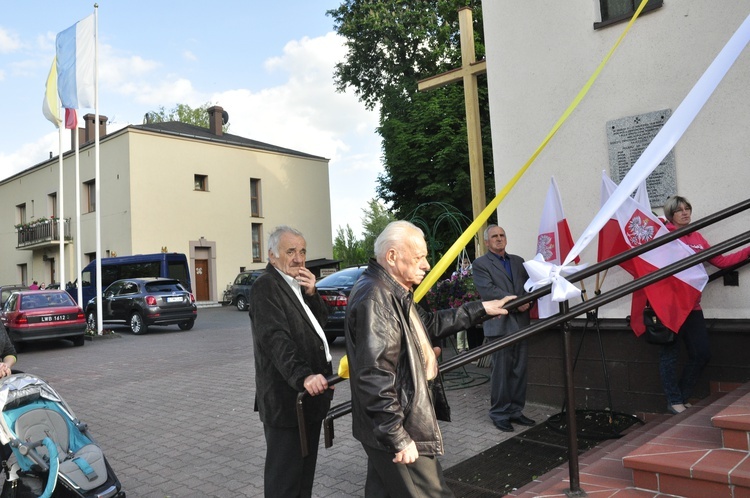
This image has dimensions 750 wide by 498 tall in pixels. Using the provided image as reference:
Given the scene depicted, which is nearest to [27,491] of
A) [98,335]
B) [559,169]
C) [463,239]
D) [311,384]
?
[311,384]

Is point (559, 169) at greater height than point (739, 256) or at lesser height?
greater

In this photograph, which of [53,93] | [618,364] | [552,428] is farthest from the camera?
[53,93]

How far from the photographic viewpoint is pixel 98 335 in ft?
56.3

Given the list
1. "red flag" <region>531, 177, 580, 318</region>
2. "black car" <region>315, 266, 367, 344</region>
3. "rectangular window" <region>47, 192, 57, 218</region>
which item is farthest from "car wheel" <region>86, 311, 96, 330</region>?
"rectangular window" <region>47, 192, 57, 218</region>

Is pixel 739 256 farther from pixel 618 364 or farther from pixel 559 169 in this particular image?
pixel 559 169

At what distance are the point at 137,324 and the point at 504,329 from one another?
47.6ft

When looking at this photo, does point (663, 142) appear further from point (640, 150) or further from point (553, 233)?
point (553, 233)

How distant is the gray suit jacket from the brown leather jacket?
3381mm

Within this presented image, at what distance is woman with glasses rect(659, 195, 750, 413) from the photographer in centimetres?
518

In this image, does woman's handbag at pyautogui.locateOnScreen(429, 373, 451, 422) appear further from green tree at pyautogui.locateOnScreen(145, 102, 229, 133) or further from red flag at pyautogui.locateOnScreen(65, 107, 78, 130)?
green tree at pyautogui.locateOnScreen(145, 102, 229, 133)

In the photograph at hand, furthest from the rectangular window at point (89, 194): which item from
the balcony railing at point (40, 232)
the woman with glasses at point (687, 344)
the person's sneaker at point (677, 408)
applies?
the person's sneaker at point (677, 408)

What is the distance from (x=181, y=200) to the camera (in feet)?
97.5

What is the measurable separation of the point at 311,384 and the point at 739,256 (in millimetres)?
4062

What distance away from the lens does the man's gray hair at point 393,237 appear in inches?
107
